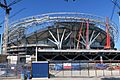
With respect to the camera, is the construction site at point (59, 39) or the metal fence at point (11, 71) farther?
the construction site at point (59, 39)

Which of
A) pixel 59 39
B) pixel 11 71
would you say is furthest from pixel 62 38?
pixel 11 71

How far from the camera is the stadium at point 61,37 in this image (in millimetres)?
119875

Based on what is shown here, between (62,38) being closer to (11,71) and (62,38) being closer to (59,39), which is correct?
(59,39)

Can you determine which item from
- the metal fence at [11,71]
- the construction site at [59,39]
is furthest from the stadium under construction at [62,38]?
the metal fence at [11,71]

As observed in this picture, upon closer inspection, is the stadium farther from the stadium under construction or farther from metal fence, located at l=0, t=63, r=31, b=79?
metal fence, located at l=0, t=63, r=31, b=79

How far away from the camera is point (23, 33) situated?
445ft

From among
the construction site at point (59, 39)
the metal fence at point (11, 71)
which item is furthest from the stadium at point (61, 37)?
the metal fence at point (11, 71)

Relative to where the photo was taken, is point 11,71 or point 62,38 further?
point 62,38

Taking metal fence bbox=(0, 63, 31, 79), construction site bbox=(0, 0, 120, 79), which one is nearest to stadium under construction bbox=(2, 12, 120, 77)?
construction site bbox=(0, 0, 120, 79)

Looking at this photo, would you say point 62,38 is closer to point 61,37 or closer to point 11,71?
point 61,37

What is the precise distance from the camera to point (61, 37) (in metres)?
142

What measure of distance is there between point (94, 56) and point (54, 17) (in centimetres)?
2897

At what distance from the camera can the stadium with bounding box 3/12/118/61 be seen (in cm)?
11988

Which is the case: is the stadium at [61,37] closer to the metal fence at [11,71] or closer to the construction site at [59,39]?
the construction site at [59,39]
